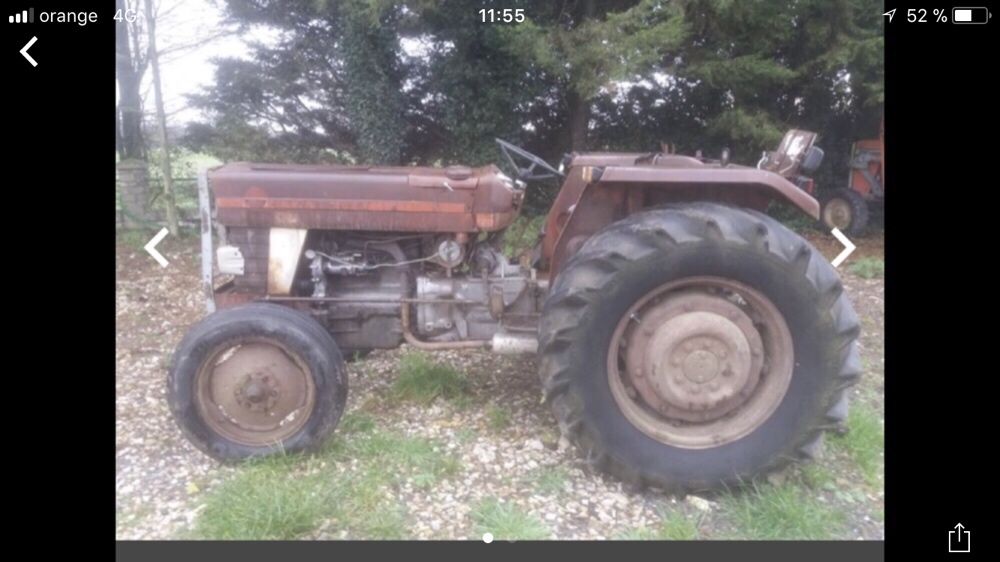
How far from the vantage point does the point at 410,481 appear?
246 centimetres

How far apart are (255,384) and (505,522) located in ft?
3.69

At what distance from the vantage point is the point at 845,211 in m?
3.30

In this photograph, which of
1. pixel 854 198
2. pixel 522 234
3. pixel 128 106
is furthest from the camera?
pixel 522 234

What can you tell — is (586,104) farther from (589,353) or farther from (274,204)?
(274,204)

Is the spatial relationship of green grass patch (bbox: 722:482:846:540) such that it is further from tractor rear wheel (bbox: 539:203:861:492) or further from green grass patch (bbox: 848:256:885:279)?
green grass patch (bbox: 848:256:885:279)

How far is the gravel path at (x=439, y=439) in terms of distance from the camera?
88.4 inches

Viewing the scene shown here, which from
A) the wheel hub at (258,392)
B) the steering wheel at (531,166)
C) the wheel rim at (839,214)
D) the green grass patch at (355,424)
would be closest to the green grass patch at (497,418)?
the green grass patch at (355,424)

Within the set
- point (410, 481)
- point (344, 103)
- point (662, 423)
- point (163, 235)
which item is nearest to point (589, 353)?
point (662, 423)

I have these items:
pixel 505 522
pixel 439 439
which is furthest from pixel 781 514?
pixel 439 439

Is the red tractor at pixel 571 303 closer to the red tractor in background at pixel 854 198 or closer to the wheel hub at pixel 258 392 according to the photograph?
the wheel hub at pixel 258 392

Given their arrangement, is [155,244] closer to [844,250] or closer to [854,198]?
[844,250]
